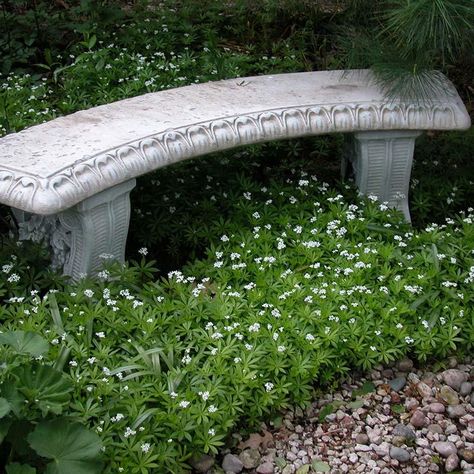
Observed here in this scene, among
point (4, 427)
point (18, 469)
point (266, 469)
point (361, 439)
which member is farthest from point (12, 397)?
point (361, 439)

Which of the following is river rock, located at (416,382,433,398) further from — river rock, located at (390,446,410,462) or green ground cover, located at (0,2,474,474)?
river rock, located at (390,446,410,462)

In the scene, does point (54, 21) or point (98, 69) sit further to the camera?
point (54, 21)

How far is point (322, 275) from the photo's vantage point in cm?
366

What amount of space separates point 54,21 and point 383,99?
2590mm

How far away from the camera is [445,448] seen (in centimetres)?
319

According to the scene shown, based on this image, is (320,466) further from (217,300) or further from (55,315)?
(55,315)

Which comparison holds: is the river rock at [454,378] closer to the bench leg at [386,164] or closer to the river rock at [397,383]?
the river rock at [397,383]

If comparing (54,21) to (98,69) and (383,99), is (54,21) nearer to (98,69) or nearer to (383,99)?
(98,69)

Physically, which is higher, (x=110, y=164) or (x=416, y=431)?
(x=110, y=164)

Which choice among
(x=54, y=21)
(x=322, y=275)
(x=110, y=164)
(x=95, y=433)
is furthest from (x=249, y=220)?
(x=54, y=21)

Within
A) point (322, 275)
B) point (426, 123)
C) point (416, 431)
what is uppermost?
point (426, 123)

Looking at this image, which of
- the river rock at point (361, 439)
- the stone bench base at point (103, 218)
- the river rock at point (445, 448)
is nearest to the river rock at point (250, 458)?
the river rock at point (361, 439)

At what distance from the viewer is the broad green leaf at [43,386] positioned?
2.73m

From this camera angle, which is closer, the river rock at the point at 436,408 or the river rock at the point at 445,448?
the river rock at the point at 445,448
